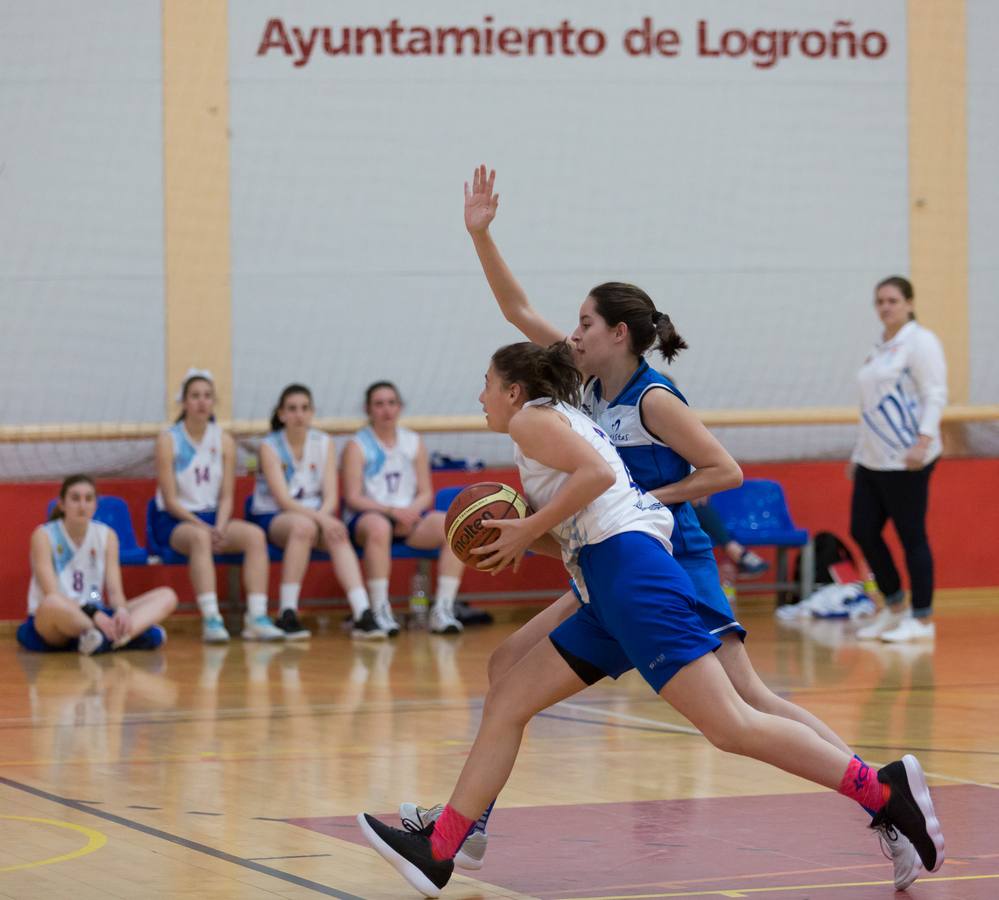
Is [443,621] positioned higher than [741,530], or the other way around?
[741,530]

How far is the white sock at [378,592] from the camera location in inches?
472

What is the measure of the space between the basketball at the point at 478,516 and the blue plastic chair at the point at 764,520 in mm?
8170

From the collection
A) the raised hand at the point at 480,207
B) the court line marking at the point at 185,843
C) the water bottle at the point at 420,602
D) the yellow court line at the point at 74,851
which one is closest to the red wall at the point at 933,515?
the water bottle at the point at 420,602

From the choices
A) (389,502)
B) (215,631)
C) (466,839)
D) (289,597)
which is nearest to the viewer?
(466,839)

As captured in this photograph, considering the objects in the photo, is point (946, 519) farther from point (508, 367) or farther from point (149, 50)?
point (508, 367)

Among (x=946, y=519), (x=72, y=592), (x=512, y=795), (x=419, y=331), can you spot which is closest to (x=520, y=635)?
(x=512, y=795)

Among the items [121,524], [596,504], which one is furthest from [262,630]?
[596,504]

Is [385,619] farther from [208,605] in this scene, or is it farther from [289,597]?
[208,605]

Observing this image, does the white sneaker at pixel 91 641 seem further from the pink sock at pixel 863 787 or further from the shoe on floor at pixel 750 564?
the pink sock at pixel 863 787

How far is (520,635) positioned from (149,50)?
29.4 feet

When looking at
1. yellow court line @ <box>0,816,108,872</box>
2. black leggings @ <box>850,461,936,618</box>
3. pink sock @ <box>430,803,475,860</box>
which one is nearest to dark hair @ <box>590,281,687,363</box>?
pink sock @ <box>430,803,475,860</box>

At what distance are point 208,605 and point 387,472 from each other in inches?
62.2

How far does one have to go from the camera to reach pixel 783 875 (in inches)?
197

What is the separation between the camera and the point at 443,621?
39.7ft
